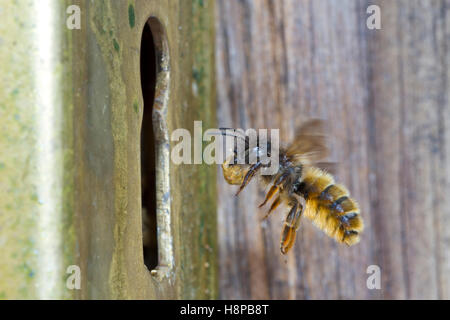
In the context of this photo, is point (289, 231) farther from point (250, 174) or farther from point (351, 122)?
point (351, 122)

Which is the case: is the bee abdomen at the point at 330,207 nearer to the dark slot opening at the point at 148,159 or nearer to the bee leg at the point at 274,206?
the bee leg at the point at 274,206

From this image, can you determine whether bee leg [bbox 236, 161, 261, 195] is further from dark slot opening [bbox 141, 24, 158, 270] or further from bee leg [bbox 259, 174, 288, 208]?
dark slot opening [bbox 141, 24, 158, 270]

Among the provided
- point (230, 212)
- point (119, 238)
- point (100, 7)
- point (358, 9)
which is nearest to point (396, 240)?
point (230, 212)

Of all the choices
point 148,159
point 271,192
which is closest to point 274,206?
point 271,192

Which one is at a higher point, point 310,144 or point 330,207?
point 310,144

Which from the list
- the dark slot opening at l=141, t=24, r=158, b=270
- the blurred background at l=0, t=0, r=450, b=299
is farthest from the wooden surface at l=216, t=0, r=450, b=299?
the dark slot opening at l=141, t=24, r=158, b=270

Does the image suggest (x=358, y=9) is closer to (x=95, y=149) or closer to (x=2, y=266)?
(x=95, y=149)
